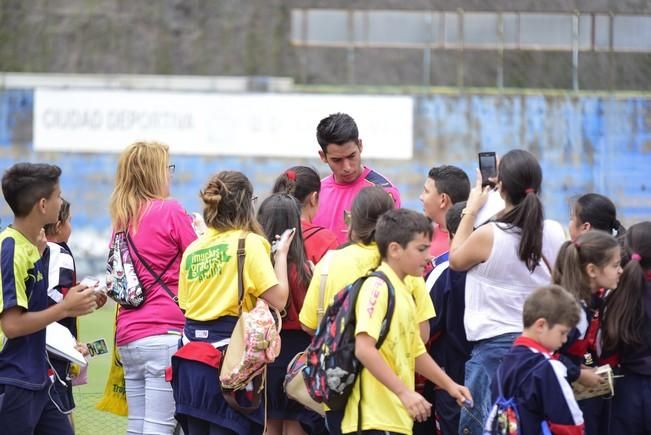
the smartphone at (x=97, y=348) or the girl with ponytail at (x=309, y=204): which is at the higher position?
the girl with ponytail at (x=309, y=204)

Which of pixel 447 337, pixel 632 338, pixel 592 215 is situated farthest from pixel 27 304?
pixel 592 215

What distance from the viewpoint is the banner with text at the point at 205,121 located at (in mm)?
20172

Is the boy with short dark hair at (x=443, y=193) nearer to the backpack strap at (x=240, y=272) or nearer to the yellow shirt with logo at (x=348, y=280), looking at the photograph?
the yellow shirt with logo at (x=348, y=280)

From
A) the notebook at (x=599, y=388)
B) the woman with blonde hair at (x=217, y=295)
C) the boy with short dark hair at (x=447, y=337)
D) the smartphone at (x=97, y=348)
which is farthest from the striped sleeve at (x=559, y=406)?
the smartphone at (x=97, y=348)

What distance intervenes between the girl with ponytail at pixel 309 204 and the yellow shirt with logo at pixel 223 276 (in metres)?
0.61

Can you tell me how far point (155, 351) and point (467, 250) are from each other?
1.89 m

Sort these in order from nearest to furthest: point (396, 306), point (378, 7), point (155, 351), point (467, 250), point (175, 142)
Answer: point (396, 306) < point (467, 250) < point (155, 351) < point (175, 142) < point (378, 7)

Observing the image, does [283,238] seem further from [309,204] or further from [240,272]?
[309,204]

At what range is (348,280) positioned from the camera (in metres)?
5.43

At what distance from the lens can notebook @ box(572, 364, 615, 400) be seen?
5.25 metres

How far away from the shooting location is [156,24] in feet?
74.4

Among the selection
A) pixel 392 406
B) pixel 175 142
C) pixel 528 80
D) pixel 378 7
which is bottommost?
pixel 392 406

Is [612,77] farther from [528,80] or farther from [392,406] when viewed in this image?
[392,406]

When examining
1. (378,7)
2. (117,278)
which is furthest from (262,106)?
(117,278)
